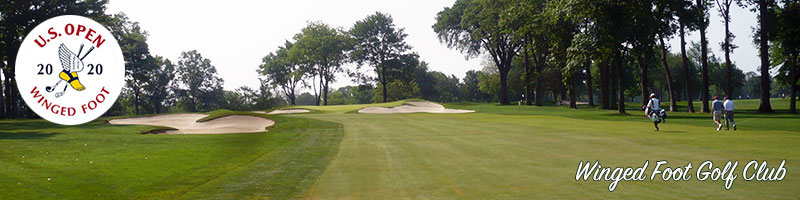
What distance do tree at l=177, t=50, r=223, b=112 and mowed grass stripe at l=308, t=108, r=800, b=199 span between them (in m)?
84.9

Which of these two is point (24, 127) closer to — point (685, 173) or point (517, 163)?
point (517, 163)

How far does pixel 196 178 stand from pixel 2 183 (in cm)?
367

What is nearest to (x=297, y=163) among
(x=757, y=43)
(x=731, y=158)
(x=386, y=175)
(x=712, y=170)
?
(x=386, y=175)

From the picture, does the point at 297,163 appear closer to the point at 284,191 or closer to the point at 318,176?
the point at 318,176

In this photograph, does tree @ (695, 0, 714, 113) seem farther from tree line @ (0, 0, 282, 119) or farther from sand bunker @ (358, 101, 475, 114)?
tree line @ (0, 0, 282, 119)

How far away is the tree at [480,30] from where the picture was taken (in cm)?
6450

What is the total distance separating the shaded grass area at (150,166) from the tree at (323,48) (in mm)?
78151

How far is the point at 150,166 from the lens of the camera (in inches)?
507

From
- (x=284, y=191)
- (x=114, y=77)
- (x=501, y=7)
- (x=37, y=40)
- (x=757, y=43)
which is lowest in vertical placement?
(x=284, y=191)

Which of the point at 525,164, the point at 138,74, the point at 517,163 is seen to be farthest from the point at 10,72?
the point at 525,164

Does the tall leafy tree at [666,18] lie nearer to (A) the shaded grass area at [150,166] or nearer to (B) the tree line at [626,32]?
(B) the tree line at [626,32]

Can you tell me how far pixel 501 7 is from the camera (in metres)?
64.0

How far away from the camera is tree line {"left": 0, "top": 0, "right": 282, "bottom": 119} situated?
46.7m

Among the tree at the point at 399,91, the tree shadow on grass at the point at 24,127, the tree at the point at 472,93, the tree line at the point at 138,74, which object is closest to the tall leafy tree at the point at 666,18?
the tree shadow on grass at the point at 24,127
